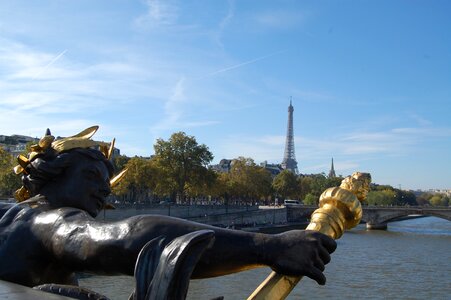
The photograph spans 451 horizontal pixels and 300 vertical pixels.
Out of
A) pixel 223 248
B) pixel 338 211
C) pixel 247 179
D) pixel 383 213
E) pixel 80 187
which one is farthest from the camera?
pixel 247 179

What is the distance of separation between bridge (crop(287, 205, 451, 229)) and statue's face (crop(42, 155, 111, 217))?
54.6m

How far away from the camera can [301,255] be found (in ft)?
4.96

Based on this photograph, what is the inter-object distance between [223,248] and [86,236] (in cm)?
41

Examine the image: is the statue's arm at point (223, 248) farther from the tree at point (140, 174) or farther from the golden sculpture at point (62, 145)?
the tree at point (140, 174)

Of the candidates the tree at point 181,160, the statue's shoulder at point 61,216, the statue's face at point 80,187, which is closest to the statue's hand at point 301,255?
the statue's shoulder at point 61,216

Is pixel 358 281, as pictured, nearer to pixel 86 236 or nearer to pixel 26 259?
pixel 26 259

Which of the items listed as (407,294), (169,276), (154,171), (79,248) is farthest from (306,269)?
(154,171)

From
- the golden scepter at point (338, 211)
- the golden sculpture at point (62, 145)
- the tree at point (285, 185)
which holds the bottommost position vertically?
the golden scepter at point (338, 211)

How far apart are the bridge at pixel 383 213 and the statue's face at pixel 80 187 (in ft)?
179

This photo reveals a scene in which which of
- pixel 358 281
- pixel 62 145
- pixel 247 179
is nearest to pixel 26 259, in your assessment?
pixel 62 145

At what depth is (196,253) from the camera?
54.4 inches

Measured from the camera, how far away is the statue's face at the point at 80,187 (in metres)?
2.18

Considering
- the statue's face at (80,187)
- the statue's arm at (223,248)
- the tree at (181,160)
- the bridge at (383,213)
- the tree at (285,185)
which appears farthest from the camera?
the tree at (285,185)

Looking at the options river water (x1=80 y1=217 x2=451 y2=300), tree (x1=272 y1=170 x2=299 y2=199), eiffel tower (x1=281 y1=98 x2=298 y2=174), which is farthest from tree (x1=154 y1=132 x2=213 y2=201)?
eiffel tower (x1=281 y1=98 x2=298 y2=174)
